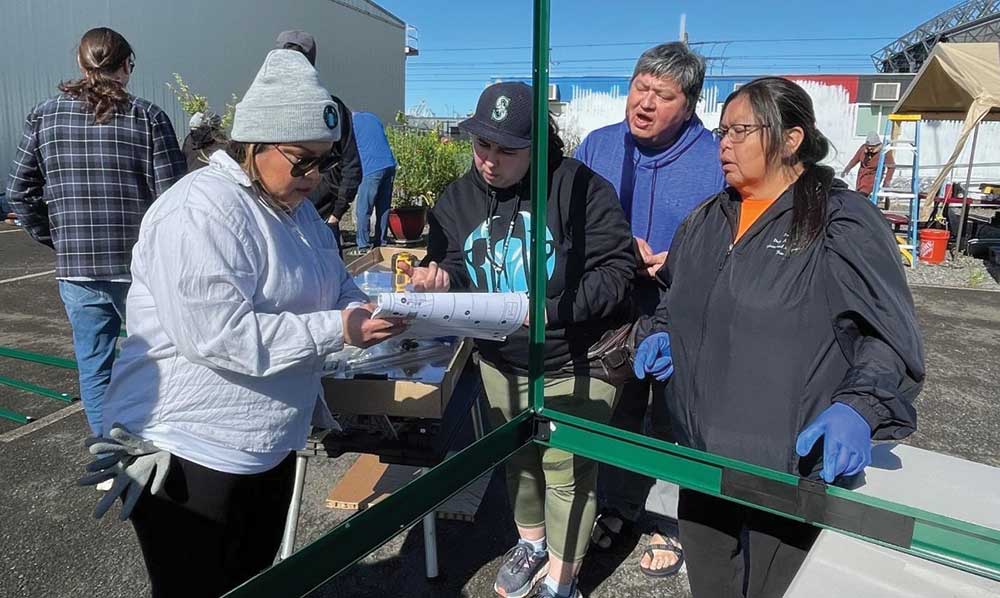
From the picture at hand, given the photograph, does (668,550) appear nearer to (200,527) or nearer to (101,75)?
(200,527)

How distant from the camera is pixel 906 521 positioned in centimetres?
103

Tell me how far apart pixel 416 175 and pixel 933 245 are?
6685 mm

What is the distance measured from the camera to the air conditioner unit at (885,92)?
17234 millimetres

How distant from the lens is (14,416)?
351 centimetres

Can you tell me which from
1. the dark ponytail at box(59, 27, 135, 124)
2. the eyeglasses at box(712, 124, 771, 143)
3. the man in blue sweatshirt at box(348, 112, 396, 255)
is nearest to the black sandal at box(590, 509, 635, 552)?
the eyeglasses at box(712, 124, 771, 143)

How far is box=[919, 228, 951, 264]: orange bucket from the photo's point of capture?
8523mm

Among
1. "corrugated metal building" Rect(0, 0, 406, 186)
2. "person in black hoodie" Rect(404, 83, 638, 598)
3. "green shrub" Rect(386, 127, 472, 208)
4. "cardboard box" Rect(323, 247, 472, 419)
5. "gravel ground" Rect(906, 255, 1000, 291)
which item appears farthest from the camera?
"corrugated metal building" Rect(0, 0, 406, 186)

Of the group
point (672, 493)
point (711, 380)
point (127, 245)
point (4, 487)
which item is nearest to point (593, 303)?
point (711, 380)

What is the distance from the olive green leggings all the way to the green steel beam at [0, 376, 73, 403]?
2.85 metres

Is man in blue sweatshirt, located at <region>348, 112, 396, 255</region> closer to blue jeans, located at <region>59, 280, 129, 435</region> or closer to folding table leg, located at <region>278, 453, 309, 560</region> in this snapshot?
blue jeans, located at <region>59, 280, 129, 435</region>

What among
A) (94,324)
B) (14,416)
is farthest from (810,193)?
(14,416)

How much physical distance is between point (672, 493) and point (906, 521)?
1852mm

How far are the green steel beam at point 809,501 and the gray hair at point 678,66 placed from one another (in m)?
1.26

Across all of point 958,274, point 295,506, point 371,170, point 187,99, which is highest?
point 187,99
